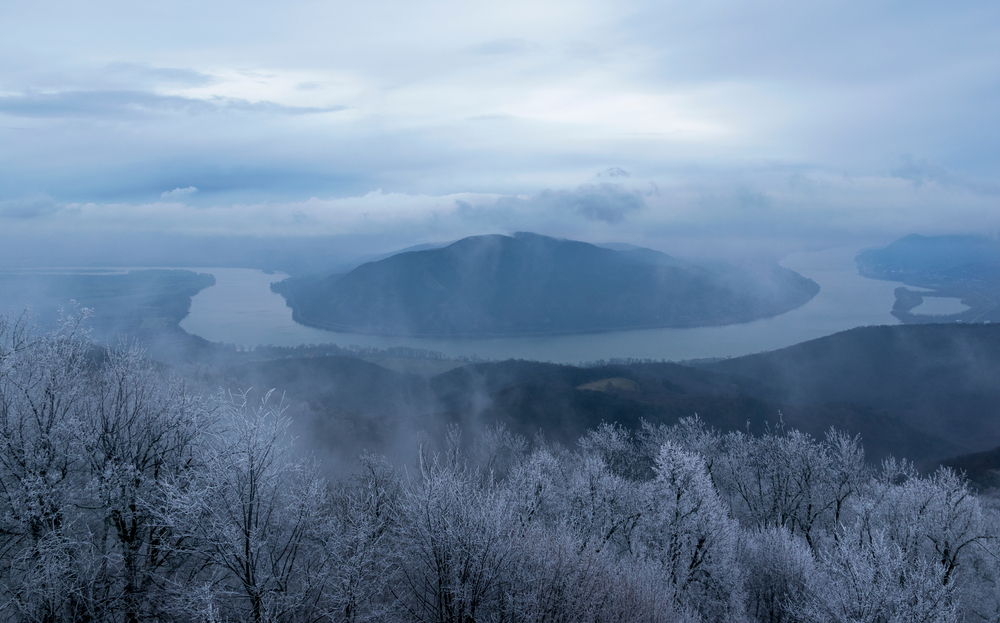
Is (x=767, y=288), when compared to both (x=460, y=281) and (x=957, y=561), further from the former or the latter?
(x=957, y=561)

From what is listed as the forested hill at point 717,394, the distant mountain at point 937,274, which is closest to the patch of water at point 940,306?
the distant mountain at point 937,274

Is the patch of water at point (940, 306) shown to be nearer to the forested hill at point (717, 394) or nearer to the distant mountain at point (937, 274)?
the distant mountain at point (937, 274)

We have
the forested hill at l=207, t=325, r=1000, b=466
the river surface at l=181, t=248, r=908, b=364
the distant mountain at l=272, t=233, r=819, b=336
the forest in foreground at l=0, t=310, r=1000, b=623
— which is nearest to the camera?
the forest in foreground at l=0, t=310, r=1000, b=623

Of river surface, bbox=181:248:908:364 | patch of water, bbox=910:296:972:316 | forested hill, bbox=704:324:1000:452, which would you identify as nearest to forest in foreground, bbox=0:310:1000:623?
forested hill, bbox=704:324:1000:452

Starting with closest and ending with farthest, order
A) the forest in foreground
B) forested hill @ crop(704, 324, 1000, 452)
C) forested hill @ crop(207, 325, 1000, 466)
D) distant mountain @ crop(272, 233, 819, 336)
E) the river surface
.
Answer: the forest in foreground → forested hill @ crop(207, 325, 1000, 466) → forested hill @ crop(704, 324, 1000, 452) → the river surface → distant mountain @ crop(272, 233, 819, 336)

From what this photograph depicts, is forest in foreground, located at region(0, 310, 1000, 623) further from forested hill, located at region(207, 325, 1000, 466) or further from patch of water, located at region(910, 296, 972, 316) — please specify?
patch of water, located at region(910, 296, 972, 316)

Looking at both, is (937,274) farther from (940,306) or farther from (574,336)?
(574,336)
